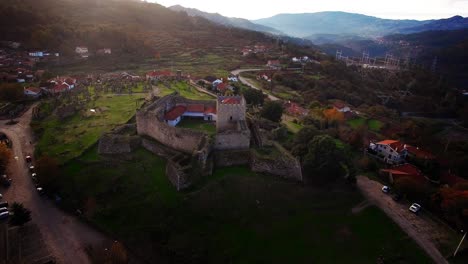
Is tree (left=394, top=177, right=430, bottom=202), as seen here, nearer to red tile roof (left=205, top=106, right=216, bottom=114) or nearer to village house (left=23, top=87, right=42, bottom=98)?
red tile roof (left=205, top=106, right=216, bottom=114)

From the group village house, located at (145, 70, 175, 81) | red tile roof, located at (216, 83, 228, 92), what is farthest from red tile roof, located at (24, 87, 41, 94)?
red tile roof, located at (216, 83, 228, 92)

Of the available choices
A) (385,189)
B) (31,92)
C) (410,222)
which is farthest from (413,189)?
(31,92)

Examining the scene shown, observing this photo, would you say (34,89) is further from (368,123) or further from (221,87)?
(368,123)

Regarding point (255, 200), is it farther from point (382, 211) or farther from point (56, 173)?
point (56, 173)

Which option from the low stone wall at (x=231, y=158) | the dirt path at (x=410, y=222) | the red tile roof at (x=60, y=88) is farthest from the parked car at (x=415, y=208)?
the red tile roof at (x=60, y=88)

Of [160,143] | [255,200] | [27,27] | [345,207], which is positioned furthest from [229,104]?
[27,27]
